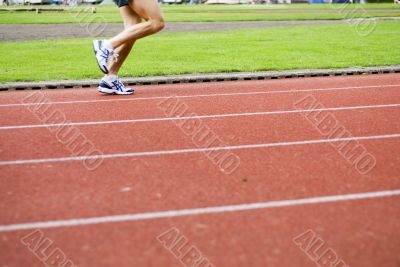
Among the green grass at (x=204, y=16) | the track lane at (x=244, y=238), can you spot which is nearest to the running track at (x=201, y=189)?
the track lane at (x=244, y=238)

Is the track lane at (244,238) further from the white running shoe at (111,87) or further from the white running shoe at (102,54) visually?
the white running shoe at (111,87)

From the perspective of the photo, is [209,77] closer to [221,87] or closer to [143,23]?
[221,87]

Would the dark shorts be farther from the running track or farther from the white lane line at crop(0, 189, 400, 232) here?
the white lane line at crop(0, 189, 400, 232)

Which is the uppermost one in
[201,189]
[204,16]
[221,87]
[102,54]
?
[201,189]

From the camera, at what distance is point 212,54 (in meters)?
12.4

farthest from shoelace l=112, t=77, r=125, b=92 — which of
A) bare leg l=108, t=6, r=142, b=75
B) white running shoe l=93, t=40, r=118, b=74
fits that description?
white running shoe l=93, t=40, r=118, b=74

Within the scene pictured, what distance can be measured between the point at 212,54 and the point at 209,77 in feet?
10.7

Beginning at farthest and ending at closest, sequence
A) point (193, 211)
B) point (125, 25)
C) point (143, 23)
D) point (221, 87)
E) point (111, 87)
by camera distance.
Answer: point (221, 87) → point (111, 87) → point (125, 25) → point (143, 23) → point (193, 211)

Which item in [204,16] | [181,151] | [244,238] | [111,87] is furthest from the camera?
[204,16]

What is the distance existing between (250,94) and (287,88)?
2.65 feet

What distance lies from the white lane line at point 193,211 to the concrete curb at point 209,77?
215 inches

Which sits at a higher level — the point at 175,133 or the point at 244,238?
the point at 244,238

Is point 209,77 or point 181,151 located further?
point 209,77

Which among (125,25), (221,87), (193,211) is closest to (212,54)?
(221,87)
